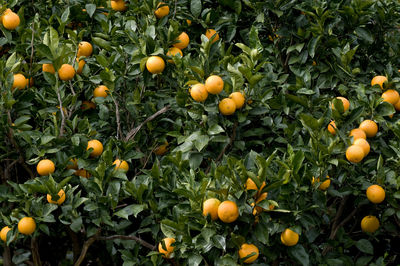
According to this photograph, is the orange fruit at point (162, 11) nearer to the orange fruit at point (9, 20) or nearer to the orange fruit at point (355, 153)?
the orange fruit at point (9, 20)

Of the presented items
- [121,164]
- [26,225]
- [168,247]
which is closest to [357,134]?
[168,247]

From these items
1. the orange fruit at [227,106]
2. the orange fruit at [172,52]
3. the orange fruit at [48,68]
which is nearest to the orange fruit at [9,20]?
the orange fruit at [48,68]

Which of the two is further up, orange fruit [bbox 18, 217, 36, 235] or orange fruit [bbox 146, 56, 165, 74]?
orange fruit [bbox 146, 56, 165, 74]

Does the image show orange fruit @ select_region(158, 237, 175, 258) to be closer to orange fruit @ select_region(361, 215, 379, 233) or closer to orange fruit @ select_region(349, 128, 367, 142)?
orange fruit @ select_region(349, 128, 367, 142)

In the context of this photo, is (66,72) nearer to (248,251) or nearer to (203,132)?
(203,132)

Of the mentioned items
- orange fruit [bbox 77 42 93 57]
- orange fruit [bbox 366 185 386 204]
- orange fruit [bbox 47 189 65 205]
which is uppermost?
orange fruit [bbox 77 42 93 57]

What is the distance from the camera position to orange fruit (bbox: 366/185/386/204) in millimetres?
2418

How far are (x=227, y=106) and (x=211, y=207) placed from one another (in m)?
0.50

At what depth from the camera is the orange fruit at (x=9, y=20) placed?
2.82 metres

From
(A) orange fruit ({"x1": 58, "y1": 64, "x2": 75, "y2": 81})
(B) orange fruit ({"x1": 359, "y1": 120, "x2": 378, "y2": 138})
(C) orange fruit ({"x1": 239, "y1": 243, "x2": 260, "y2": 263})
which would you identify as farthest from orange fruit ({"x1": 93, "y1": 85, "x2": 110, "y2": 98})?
(B) orange fruit ({"x1": 359, "y1": 120, "x2": 378, "y2": 138})

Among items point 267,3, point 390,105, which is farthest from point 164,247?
point 267,3

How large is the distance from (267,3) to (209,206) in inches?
53.9

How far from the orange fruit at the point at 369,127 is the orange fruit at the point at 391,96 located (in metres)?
0.20

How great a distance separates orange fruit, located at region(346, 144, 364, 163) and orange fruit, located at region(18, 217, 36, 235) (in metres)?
1.40
